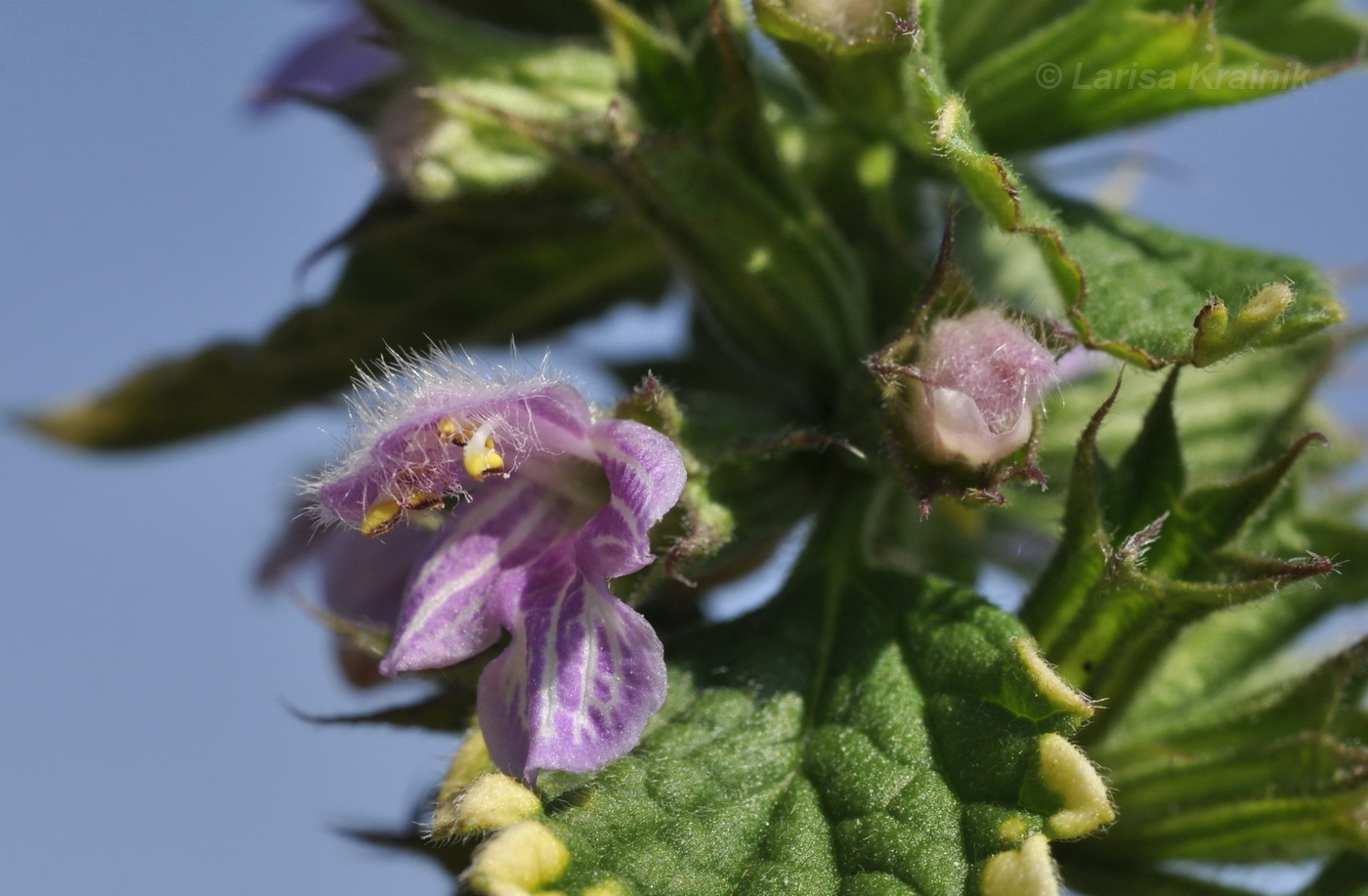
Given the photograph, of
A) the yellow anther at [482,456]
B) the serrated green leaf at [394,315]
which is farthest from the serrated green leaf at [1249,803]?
the serrated green leaf at [394,315]

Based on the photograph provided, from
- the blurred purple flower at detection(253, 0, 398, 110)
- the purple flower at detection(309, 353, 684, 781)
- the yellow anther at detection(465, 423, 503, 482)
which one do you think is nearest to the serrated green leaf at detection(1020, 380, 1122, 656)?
the purple flower at detection(309, 353, 684, 781)

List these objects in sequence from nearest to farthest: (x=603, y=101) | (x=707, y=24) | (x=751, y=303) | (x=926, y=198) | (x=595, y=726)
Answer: (x=595, y=726), (x=707, y=24), (x=751, y=303), (x=603, y=101), (x=926, y=198)

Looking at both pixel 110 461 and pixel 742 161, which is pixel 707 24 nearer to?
pixel 742 161

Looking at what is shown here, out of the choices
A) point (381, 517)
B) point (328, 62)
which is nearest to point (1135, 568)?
point (381, 517)

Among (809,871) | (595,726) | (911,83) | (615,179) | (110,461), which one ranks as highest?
(911,83)

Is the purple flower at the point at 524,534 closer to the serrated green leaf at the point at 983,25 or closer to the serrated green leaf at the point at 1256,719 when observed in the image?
the serrated green leaf at the point at 1256,719

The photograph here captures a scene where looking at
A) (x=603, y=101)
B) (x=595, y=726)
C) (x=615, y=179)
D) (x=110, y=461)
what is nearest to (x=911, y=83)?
(x=615, y=179)

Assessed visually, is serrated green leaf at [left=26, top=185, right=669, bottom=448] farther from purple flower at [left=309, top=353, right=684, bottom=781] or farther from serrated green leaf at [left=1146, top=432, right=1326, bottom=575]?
serrated green leaf at [left=1146, top=432, right=1326, bottom=575]

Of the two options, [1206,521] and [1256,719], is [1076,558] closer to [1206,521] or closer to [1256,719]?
[1206,521]
